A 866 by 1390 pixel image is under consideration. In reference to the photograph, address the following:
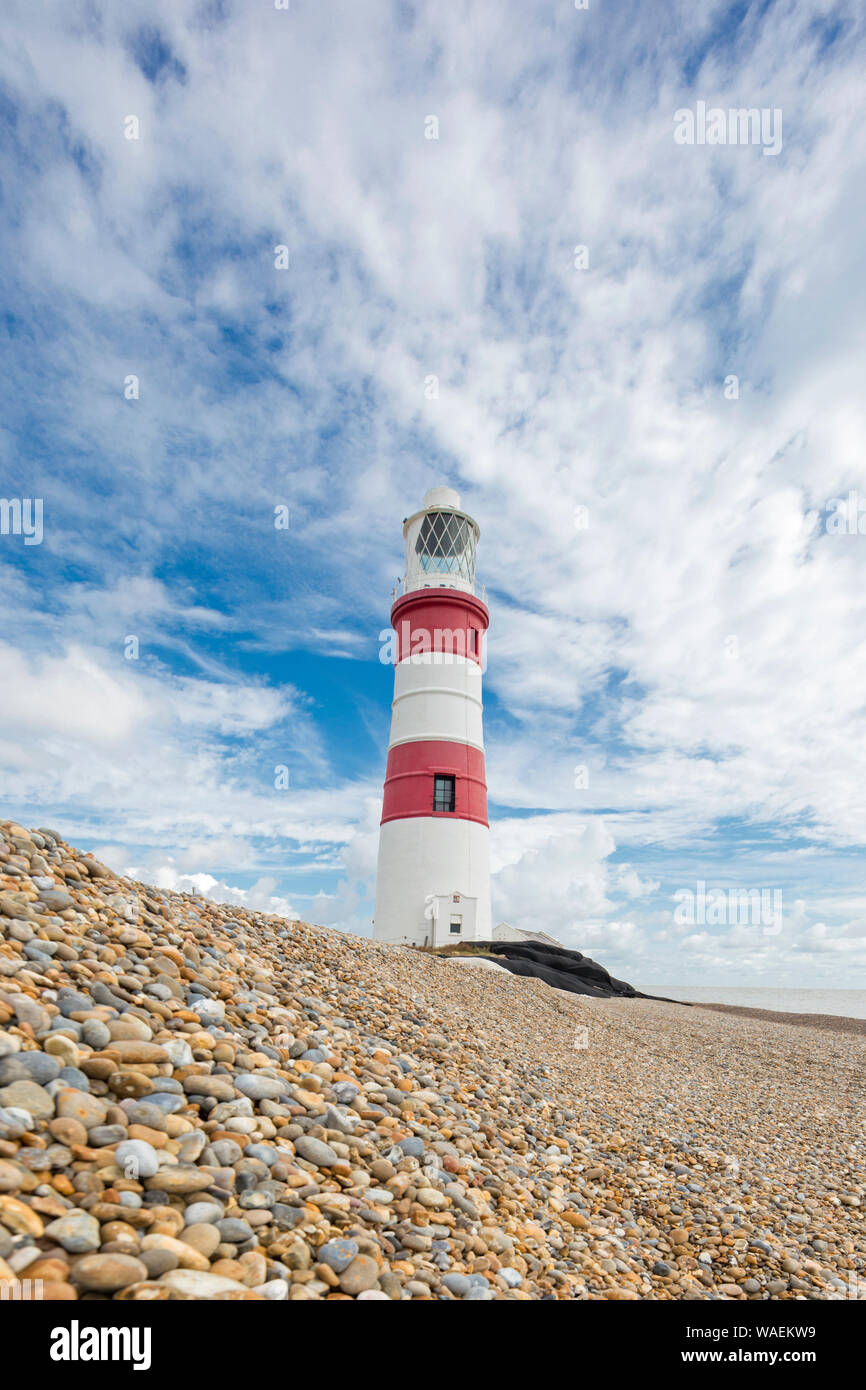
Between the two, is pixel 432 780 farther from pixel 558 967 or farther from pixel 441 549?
pixel 441 549

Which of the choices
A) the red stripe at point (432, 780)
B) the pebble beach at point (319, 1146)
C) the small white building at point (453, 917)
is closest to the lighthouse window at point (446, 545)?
the red stripe at point (432, 780)

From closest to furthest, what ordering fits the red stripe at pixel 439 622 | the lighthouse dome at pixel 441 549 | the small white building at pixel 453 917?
the small white building at pixel 453 917 < the red stripe at pixel 439 622 < the lighthouse dome at pixel 441 549

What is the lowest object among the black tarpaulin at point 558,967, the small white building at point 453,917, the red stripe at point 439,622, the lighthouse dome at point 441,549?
the black tarpaulin at point 558,967

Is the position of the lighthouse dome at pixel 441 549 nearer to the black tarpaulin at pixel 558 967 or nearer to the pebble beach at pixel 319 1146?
the black tarpaulin at pixel 558 967

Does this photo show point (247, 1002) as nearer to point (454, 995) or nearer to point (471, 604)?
point (454, 995)

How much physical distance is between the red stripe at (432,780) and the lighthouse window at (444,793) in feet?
0.39

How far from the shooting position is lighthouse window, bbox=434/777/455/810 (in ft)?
68.2

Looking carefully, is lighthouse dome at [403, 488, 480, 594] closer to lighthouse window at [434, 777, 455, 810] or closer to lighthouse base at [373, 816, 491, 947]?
lighthouse window at [434, 777, 455, 810]

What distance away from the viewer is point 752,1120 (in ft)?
26.2

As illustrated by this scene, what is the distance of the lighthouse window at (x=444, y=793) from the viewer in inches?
819

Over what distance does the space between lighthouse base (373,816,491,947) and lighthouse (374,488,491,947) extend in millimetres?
28

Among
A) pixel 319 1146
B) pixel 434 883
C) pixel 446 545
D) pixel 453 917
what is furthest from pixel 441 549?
pixel 319 1146

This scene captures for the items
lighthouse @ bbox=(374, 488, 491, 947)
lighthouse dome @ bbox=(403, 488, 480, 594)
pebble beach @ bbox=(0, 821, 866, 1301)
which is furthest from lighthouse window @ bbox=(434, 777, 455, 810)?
pebble beach @ bbox=(0, 821, 866, 1301)

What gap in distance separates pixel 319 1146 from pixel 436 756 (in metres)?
17.4
